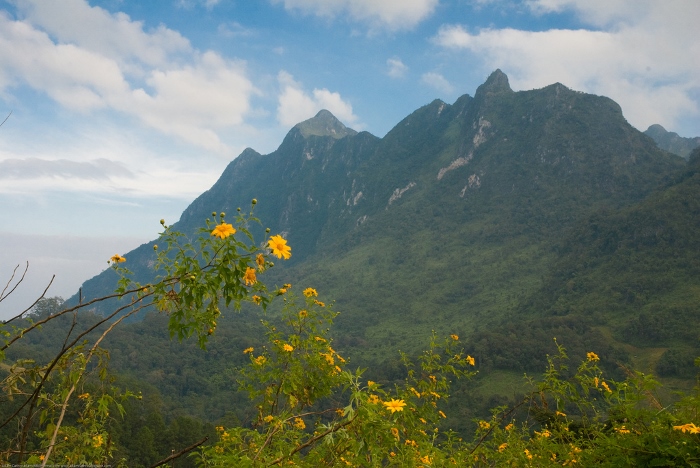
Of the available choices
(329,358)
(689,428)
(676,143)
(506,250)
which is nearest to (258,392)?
(329,358)

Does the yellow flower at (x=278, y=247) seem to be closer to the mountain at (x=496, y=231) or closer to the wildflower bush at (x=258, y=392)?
the wildflower bush at (x=258, y=392)

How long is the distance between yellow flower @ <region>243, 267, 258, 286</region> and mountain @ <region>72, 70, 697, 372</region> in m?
63.0

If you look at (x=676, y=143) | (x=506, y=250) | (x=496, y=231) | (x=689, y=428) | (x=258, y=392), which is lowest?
(x=506, y=250)

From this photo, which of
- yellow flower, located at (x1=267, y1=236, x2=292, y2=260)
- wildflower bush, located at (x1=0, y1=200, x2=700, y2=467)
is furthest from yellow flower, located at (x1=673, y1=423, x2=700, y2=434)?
yellow flower, located at (x1=267, y1=236, x2=292, y2=260)

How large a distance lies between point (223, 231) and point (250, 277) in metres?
0.24

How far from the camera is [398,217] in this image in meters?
160

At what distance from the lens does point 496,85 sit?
166500 mm

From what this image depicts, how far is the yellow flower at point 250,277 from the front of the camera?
186 centimetres

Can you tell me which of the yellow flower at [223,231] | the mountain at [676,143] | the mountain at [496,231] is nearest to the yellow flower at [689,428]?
the yellow flower at [223,231]

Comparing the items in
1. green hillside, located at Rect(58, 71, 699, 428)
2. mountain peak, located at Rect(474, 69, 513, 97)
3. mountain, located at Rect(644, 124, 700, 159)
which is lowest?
green hillside, located at Rect(58, 71, 699, 428)

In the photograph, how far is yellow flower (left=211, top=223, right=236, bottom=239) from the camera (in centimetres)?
182

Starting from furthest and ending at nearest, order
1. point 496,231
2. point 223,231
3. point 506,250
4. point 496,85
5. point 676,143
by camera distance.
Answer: point 676,143 < point 496,85 < point 496,231 < point 506,250 < point 223,231

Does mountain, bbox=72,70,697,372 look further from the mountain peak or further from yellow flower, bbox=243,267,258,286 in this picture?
yellow flower, bbox=243,267,258,286

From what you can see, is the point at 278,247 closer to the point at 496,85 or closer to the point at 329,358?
the point at 329,358
